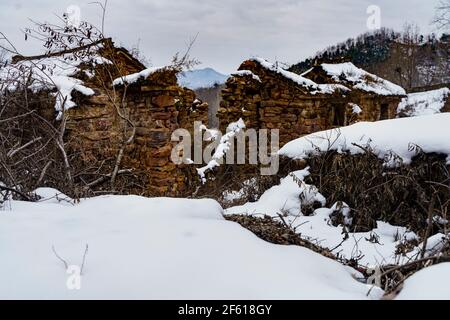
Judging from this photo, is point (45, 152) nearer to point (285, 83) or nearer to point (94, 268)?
point (94, 268)

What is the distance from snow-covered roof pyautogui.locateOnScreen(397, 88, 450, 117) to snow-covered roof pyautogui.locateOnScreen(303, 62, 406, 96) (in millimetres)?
6678

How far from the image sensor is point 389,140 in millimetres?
3650

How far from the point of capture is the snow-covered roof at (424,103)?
18.0 metres

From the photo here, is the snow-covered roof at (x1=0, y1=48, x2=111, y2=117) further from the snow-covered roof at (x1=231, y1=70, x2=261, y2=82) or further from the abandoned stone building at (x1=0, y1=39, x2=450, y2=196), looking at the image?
the snow-covered roof at (x1=231, y1=70, x2=261, y2=82)

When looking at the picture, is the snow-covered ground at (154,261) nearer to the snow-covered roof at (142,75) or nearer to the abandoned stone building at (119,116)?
the abandoned stone building at (119,116)

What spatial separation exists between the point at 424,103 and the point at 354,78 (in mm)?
10089

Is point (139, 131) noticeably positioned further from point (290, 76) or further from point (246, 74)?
point (290, 76)

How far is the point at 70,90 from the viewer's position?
18.4 ft

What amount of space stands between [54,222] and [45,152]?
3.35 meters

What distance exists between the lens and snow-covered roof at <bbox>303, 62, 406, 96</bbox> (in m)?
11.0

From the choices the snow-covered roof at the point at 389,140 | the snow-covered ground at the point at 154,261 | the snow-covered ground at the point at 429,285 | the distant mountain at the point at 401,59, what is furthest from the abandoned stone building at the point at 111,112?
the distant mountain at the point at 401,59

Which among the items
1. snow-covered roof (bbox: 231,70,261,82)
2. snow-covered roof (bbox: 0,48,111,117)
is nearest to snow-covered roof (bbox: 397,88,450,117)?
snow-covered roof (bbox: 231,70,261,82)

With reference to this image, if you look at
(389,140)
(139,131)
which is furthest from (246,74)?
(389,140)

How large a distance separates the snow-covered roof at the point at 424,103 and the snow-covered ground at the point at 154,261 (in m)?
18.3
